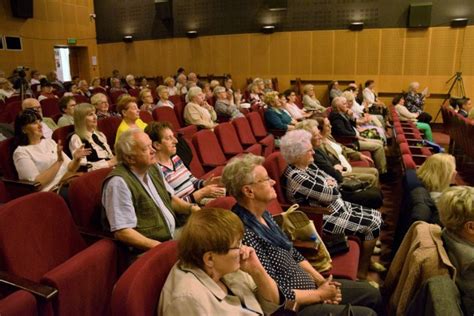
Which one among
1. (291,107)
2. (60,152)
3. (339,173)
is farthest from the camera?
(291,107)

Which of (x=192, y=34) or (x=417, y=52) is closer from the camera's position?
(x=417, y=52)

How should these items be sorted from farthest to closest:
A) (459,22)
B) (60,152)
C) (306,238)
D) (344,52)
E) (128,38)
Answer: (128,38)
(344,52)
(459,22)
(60,152)
(306,238)

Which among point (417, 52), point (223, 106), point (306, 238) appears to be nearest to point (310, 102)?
point (223, 106)

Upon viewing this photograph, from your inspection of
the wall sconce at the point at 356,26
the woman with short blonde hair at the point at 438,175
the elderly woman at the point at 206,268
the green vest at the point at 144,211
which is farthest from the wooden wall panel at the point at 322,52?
the elderly woman at the point at 206,268

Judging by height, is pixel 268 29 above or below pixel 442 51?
above

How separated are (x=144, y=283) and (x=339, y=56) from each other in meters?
9.84

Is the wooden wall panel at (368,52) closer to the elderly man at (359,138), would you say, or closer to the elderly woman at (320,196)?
the elderly man at (359,138)

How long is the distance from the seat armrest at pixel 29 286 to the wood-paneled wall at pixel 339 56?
32.0ft

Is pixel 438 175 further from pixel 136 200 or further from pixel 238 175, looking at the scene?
pixel 136 200

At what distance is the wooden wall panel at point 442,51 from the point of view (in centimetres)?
925

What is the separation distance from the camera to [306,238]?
84.4 inches

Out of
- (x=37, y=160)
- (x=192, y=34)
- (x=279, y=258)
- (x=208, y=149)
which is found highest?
(x=192, y=34)

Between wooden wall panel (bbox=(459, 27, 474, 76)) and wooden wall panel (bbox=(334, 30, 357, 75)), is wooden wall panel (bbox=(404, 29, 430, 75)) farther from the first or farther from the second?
wooden wall panel (bbox=(334, 30, 357, 75))

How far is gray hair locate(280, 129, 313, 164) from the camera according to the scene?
266cm
